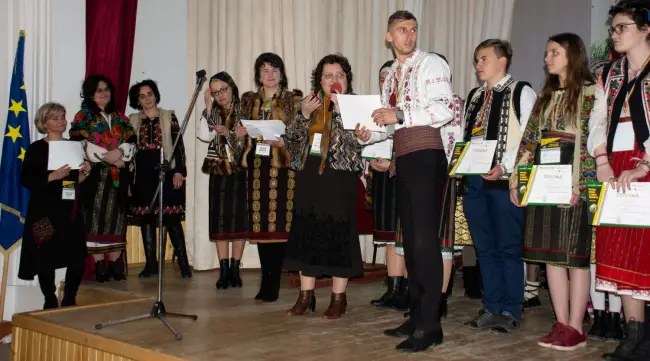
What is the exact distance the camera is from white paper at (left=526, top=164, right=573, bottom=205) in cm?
320

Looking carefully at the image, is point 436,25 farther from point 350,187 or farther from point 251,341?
point 251,341

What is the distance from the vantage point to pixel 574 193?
10.9 feet

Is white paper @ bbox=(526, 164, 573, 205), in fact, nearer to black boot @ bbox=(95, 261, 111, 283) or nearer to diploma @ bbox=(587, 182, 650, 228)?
diploma @ bbox=(587, 182, 650, 228)

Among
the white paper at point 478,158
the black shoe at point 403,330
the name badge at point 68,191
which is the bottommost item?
the black shoe at point 403,330

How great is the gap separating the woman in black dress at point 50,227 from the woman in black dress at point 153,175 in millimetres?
964

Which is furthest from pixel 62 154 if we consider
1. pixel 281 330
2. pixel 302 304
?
pixel 281 330

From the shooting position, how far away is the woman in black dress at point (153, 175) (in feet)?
18.8

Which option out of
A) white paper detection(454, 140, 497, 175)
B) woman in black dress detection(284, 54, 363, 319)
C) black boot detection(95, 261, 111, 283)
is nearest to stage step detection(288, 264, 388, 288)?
woman in black dress detection(284, 54, 363, 319)

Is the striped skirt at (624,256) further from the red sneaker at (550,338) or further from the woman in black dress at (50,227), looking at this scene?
the woman in black dress at (50,227)

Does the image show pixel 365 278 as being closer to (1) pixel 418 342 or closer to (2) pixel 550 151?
(1) pixel 418 342

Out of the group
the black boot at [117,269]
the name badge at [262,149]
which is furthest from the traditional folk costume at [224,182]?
the black boot at [117,269]

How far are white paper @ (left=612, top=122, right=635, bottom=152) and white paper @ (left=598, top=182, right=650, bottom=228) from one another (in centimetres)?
20

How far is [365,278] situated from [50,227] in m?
2.42

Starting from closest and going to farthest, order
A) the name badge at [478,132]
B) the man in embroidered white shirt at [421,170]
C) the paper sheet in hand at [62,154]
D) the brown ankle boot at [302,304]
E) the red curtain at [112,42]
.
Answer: the man in embroidered white shirt at [421,170] < the name badge at [478,132] < the brown ankle boot at [302,304] < the paper sheet in hand at [62,154] < the red curtain at [112,42]
